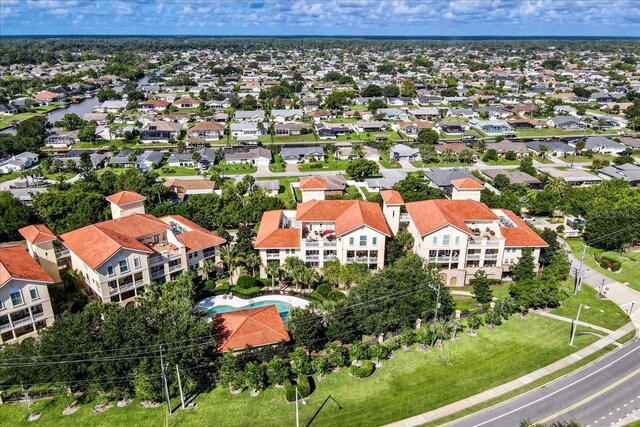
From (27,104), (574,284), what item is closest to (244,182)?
(574,284)

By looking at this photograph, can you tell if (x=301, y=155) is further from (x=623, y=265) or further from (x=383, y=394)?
(x=383, y=394)

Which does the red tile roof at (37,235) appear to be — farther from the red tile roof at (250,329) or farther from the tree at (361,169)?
the tree at (361,169)

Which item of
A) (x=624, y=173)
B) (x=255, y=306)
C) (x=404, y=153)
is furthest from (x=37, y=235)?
(x=624, y=173)

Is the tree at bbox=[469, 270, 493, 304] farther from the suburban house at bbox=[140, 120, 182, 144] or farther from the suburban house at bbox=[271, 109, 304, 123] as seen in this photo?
the suburban house at bbox=[271, 109, 304, 123]

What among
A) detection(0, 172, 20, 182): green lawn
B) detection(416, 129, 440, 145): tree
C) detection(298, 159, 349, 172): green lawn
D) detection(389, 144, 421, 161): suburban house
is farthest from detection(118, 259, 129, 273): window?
detection(416, 129, 440, 145): tree

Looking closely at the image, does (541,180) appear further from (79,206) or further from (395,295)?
(79,206)

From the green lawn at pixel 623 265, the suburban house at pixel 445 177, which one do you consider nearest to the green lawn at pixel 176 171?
the suburban house at pixel 445 177
